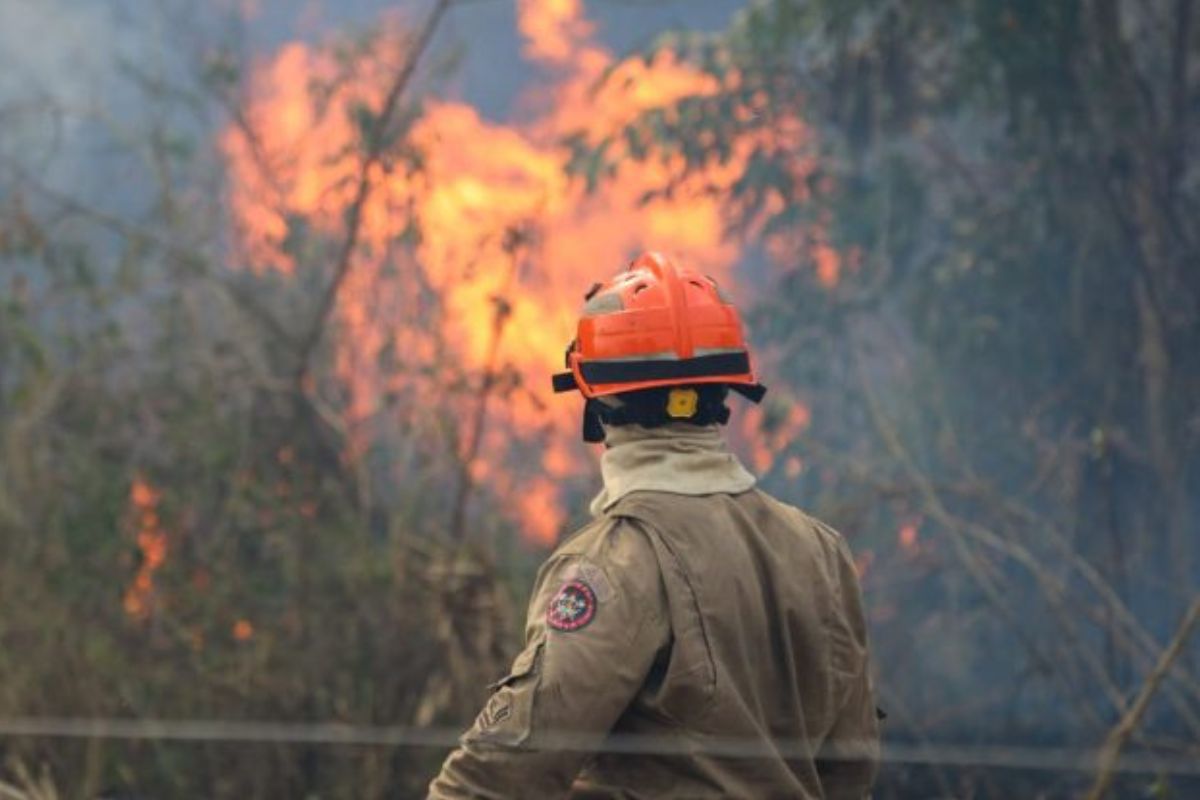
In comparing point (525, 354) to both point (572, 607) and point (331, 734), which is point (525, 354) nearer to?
point (331, 734)

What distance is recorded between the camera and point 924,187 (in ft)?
31.9

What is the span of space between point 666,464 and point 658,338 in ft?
0.73

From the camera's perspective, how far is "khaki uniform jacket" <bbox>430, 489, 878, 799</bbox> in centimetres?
294

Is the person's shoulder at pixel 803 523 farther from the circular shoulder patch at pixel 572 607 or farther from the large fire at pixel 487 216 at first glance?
the large fire at pixel 487 216

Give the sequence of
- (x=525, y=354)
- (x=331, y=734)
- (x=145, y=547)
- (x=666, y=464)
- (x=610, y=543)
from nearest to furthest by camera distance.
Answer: (x=610, y=543) → (x=666, y=464) → (x=331, y=734) → (x=145, y=547) → (x=525, y=354)

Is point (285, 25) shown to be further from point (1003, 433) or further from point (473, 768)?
point (473, 768)

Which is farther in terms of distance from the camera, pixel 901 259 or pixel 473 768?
pixel 901 259

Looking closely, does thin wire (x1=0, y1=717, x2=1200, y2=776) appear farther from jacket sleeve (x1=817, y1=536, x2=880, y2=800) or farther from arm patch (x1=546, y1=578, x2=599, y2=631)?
arm patch (x1=546, y1=578, x2=599, y2=631)

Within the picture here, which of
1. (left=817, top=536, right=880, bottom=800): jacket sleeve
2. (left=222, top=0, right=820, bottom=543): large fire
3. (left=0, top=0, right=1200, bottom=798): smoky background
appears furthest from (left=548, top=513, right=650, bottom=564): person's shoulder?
(left=222, top=0, right=820, bottom=543): large fire

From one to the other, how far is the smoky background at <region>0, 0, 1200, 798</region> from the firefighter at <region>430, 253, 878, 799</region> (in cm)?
390

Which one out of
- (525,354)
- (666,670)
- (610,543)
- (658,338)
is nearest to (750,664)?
(666,670)

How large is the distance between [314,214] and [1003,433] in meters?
3.71

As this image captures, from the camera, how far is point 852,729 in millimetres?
3283

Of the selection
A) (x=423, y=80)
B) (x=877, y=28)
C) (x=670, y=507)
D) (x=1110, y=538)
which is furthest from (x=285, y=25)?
(x=670, y=507)
